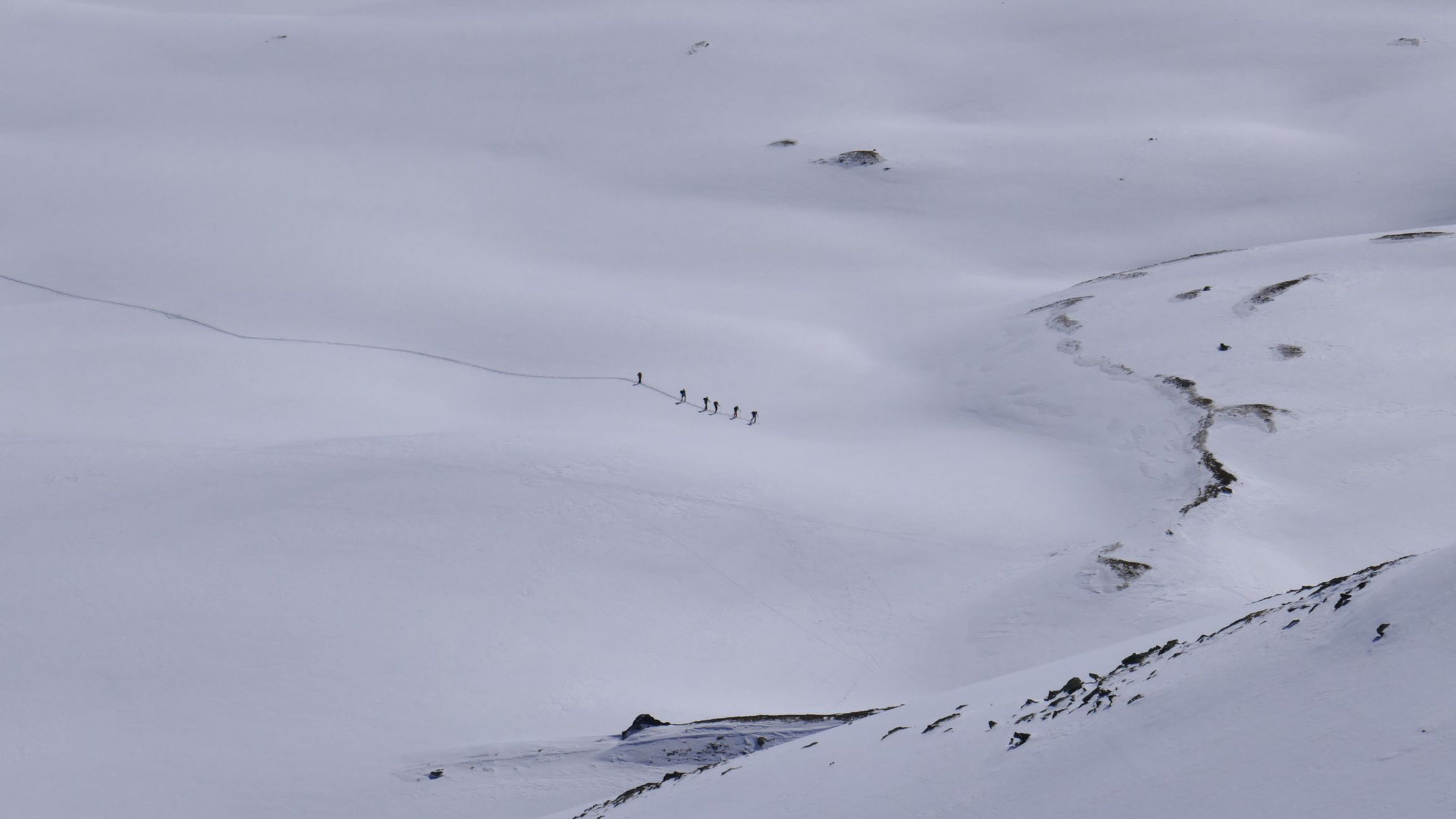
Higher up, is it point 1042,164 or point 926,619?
point 1042,164

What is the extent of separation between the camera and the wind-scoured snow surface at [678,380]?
18719 millimetres

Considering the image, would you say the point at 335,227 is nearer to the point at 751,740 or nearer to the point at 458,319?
the point at 458,319

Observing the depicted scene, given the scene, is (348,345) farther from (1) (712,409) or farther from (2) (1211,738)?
(2) (1211,738)

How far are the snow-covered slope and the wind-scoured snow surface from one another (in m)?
0.09

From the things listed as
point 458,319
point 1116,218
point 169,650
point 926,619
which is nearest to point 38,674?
point 169,650

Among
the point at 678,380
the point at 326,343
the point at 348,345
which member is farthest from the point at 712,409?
the point at 326,343

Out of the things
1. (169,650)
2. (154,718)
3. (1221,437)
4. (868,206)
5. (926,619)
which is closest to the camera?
(154,718)

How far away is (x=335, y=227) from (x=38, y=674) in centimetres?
2758

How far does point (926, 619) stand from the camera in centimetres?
2212

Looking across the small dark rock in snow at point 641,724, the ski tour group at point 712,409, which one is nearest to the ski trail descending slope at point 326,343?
the ski tour group at point 712,409

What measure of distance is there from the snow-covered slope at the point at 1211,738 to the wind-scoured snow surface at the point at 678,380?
9cm

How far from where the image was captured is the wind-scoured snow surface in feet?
61.4

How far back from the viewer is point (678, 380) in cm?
3425

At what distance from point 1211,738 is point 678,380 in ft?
83.9
